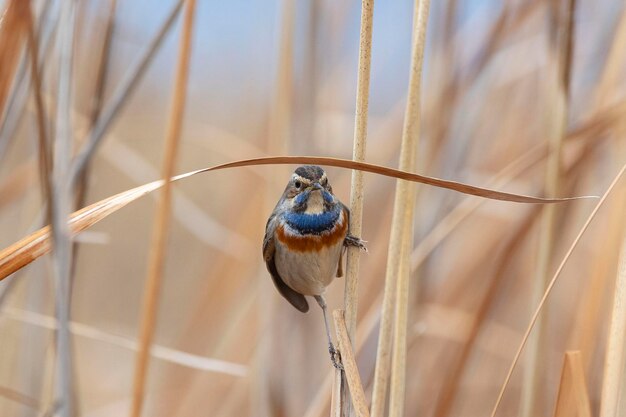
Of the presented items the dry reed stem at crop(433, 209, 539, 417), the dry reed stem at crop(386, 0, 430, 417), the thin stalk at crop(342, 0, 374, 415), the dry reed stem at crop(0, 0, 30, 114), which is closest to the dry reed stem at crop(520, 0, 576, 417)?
the dry reed stem at crop(433, 209, 539, 417)

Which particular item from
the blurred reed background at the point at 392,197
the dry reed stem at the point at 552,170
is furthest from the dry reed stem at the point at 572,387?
the dry reed stem at the point at 552,170

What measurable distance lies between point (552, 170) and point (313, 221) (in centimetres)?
71

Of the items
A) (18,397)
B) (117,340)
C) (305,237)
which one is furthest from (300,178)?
(18,397)

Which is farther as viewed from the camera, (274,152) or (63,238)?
(274,152)

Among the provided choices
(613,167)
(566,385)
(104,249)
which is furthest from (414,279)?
(104,249)

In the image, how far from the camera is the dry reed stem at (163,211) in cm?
122

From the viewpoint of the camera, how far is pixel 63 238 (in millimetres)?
1015

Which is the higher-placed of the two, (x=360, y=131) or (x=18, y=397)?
(x=360, y=131)

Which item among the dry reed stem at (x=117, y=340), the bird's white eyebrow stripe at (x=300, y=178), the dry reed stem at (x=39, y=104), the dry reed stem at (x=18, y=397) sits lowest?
the dry reed stem at (x=18, y=397)

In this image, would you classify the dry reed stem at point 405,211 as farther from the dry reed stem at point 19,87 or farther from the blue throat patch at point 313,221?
the dry reed stem at point 19,87

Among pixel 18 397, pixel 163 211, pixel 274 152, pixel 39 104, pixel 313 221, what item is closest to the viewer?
pixel 39 104

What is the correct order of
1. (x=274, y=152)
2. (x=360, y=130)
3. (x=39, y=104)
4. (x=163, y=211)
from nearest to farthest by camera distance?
(x=39, y=104)
(x=163, y=211)
(x=360, y=130)
(x=274, y=152)

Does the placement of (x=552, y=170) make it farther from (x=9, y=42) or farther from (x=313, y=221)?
(x=9, y=42)

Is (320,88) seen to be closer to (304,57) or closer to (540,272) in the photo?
(304,57)
